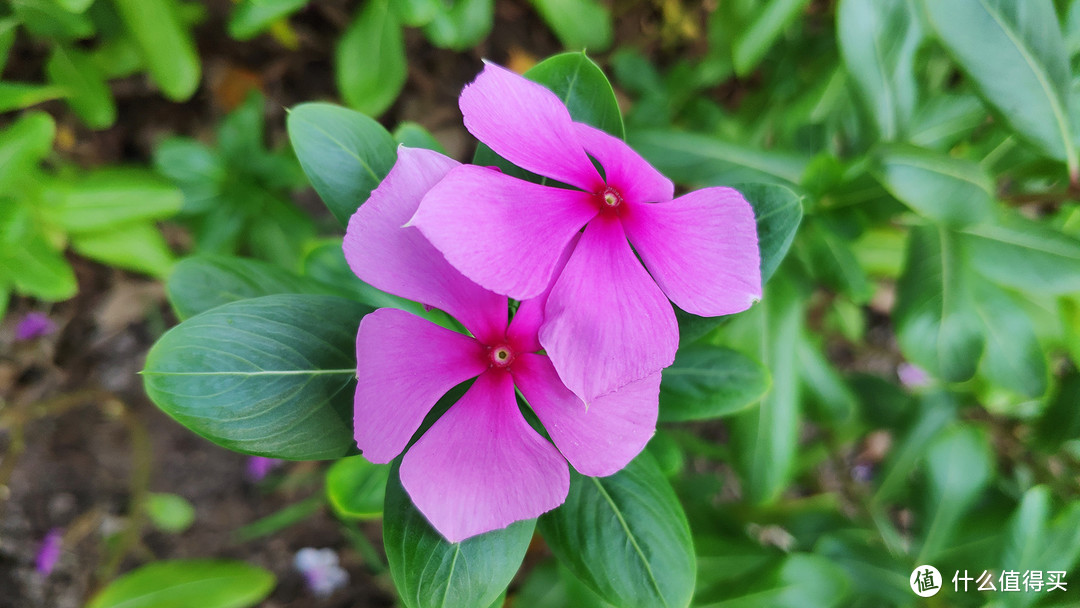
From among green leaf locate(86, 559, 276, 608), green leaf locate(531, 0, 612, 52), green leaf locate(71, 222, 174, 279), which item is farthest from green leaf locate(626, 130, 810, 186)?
green leaf locate(86, 559, 276, 608)

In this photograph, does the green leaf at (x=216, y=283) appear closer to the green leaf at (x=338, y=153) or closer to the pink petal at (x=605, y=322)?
the green leaf at (x=338, y=153)

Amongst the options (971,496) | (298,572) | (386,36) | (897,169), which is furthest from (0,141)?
(971,496)

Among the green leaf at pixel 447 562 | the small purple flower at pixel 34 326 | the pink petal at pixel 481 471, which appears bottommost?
the small purple flower at pixel 34 326

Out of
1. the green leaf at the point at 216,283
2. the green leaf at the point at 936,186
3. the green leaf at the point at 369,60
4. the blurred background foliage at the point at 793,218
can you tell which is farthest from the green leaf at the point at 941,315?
the green leaf at the point at 369,60

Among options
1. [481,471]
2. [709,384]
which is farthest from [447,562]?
[709,384]

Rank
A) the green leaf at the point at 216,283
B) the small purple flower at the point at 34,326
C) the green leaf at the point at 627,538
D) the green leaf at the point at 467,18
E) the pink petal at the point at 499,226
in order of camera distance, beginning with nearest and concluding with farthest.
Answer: the pink petal at the point at 499,226 < the green leaf at the point at 627,538 < the green leaf at the point at 216,283 < the green leaf at the point at 467,18 < the small purple flower at the point at 34,326

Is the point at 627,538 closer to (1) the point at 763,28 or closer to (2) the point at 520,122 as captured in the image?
(2) the point at 520,122

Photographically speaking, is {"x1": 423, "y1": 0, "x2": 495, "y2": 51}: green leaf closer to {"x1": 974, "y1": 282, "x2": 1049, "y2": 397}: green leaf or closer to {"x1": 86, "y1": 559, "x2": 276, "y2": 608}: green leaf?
{"x1": 974, "y1": 282, "x2": 1049, "y2": 397}: green leaf
